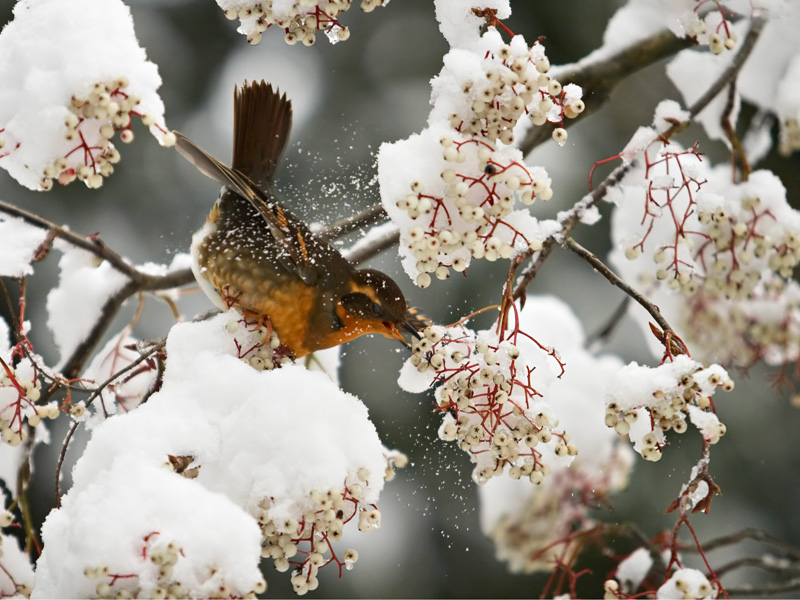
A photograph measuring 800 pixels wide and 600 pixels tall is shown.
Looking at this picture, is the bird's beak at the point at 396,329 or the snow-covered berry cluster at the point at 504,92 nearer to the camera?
the snow-covered berry cluster at the point at 504,92

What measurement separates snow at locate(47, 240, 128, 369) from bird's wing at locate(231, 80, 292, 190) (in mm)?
431

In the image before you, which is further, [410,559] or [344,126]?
[410,559]

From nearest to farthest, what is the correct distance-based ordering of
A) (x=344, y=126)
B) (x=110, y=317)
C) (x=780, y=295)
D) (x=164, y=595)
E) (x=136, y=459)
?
(x=164, y=595), (x=136, y=459), (x=344, y=126), (x=110, y=317), (x=780, y=295)

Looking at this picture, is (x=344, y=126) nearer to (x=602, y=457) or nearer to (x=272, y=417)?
(x=272, y=417)

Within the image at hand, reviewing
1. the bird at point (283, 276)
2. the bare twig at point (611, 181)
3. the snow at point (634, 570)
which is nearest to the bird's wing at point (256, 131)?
the bird at point (283, 276)

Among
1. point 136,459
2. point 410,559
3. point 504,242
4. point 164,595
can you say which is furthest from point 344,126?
point 410,559

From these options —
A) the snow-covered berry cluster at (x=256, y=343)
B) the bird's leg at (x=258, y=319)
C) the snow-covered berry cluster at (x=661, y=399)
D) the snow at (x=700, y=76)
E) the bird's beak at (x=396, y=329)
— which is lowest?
the snow-covered berry cluster at (x=661, y=399)

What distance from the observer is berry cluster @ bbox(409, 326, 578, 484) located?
1090mm

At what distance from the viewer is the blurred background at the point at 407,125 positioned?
137 inches

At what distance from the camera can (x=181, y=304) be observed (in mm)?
2619

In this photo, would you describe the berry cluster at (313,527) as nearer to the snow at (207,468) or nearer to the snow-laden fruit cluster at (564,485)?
the snow at (207,468)

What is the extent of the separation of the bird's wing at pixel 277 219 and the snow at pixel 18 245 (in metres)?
0.33

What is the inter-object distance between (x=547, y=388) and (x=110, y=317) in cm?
106

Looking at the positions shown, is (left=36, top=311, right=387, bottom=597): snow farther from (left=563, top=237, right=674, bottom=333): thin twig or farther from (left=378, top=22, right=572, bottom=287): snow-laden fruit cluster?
(left=563, top=237, right=674, bottom=333): thin twig
